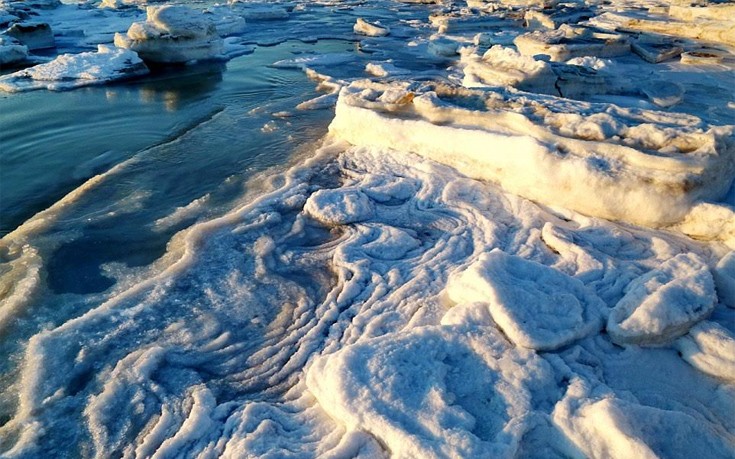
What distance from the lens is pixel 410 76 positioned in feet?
39.1

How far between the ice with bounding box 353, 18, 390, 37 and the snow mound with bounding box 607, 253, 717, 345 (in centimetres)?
1547

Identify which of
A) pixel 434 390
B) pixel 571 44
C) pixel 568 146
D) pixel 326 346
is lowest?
pixel 326 346

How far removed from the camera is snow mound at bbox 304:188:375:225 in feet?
18.4

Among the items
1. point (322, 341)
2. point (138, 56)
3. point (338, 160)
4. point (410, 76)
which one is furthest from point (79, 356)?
point (138, 56)

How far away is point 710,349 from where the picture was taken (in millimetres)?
3445

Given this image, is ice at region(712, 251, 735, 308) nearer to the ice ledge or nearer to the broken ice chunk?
the ice ledge

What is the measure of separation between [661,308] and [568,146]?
2.36 meters

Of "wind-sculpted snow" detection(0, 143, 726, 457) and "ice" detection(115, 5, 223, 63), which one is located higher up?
"ice" detection(115, 5, 223, 63)

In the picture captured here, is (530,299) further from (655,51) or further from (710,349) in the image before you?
(655,51)

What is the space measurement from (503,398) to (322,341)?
1447mm

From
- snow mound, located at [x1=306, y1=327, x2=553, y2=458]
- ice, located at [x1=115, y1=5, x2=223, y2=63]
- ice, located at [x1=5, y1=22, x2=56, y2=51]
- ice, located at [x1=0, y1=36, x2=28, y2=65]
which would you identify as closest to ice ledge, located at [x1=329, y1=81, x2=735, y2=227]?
snow mound, located at [x1=306, y1=327, x2=553, y2=458]

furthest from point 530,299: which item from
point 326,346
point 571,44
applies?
point 571,44

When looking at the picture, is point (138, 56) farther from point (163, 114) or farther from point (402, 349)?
point (402, 349)

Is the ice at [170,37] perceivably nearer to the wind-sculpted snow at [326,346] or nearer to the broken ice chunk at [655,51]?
the wind-sculpted snow at [326,346]
